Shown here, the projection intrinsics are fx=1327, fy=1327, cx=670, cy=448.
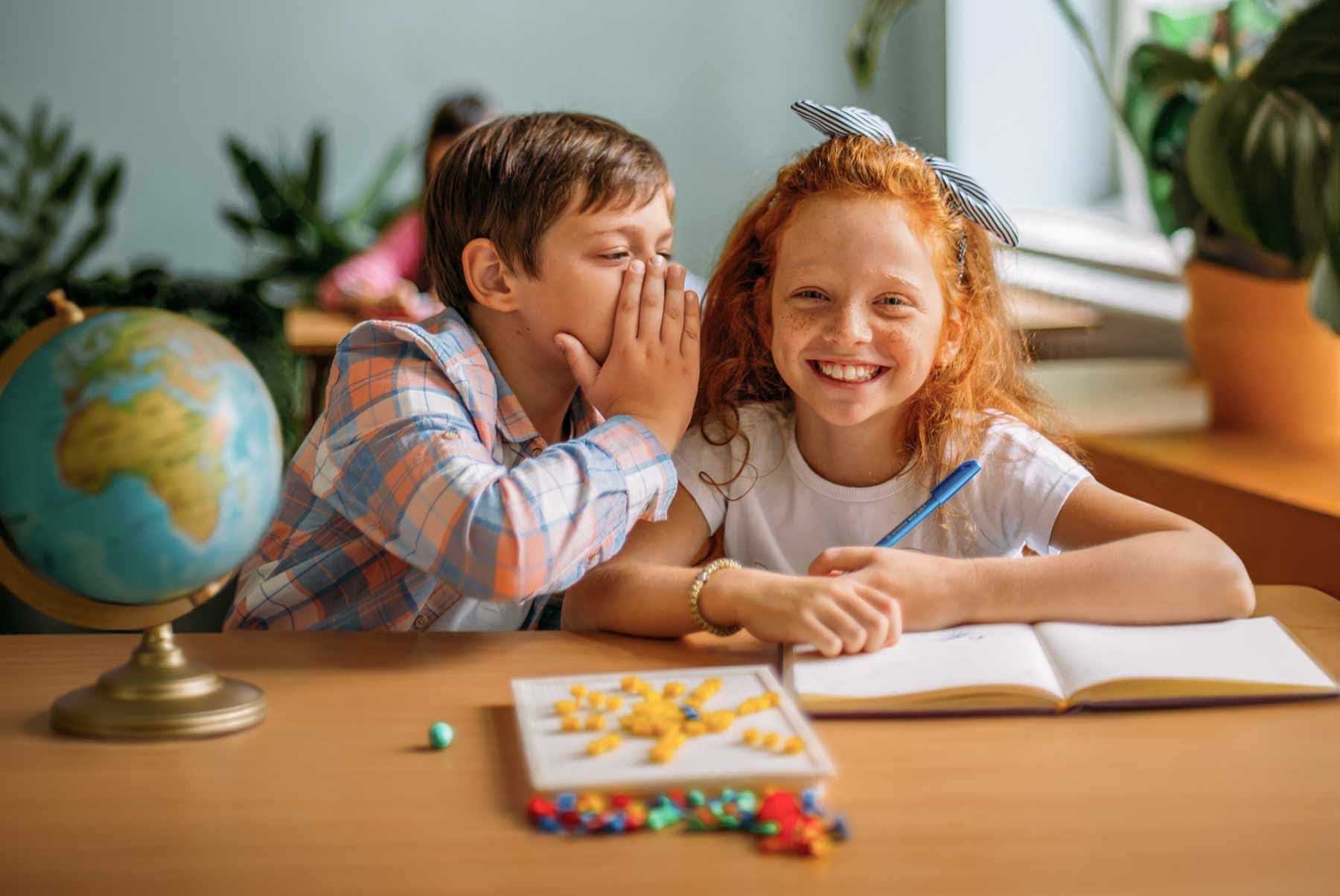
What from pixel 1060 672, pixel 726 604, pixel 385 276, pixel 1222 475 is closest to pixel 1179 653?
pixel 1060 672

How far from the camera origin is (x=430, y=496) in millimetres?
1015

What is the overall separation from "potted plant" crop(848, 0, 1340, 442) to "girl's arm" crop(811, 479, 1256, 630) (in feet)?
2.60

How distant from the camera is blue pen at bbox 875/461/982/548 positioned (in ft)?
3.74

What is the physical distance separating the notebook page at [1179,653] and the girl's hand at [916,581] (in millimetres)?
66

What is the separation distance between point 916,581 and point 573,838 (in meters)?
0.41

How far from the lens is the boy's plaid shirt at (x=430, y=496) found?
3.29 ft

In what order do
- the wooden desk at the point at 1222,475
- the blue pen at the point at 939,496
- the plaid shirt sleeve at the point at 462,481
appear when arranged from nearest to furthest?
the plaid shirt sleeve at the point at 462,481, the blue pen at the point at 939,496, the wooden desk at the point at 1222,475

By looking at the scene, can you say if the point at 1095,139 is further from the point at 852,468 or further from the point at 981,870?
the point at 981,870

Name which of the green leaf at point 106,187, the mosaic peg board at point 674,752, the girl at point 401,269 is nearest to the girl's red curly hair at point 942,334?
the mosaic peg board at point 674,752

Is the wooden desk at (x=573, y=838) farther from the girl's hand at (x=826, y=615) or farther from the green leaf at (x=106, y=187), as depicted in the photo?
the green leaf at (x=106, y=187)

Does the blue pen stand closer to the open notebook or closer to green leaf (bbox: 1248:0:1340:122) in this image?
the open notebook

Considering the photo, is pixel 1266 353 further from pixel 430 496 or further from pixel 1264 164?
pixel 430 496

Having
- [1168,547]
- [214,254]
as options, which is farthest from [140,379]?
[214,254]

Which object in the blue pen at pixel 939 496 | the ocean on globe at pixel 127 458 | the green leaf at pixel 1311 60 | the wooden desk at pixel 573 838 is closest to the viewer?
the wooden desk at pixel 573 838
